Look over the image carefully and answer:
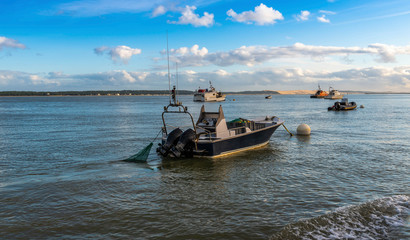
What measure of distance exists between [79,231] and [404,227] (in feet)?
32.1

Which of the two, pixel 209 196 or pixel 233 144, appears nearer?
pixel 209 196

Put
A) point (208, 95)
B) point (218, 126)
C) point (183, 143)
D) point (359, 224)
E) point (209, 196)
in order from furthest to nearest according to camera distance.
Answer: point (208, 95), point (218, 126), point (183, 143), point (209, 196), point (359, 224)

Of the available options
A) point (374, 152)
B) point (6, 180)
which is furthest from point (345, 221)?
point (6, 180)

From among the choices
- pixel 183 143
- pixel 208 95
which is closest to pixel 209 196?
pixel 183 143

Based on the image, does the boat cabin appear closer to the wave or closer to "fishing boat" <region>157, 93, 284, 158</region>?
"fishing boat" <region>157, 93, 284, 158</region>

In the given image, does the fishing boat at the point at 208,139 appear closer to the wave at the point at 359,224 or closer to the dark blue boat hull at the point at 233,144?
the dark blue boat hull at the point at 233,144

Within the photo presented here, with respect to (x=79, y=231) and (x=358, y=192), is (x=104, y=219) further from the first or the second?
(x=358, y=192)

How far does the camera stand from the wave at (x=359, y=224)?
8070mm

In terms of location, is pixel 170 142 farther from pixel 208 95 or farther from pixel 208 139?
pixel 208 95

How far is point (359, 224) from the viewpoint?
345 inches

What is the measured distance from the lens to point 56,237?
799 centimetres

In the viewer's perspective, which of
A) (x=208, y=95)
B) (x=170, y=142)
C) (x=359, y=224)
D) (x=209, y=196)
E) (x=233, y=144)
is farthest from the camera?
(x=208, y=95)

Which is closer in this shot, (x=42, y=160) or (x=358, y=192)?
(x=358, y=192)

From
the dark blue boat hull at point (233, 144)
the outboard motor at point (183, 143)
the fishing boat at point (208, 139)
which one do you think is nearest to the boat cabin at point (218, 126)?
the fishing boat at point (208, 139)
